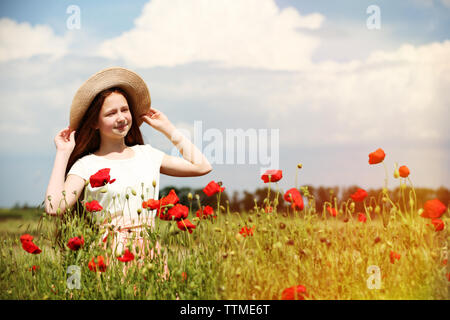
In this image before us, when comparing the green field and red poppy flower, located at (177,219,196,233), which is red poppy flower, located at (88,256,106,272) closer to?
the green field

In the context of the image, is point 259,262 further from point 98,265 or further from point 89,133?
point 89,133

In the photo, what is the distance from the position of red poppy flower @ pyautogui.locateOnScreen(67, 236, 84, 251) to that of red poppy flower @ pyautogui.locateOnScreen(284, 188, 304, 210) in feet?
3.70

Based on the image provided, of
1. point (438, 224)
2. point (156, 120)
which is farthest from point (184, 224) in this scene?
point (438, 224)

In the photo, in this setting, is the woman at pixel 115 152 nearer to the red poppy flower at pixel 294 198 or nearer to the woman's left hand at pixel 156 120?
the woman's left hand at pixel 156 120

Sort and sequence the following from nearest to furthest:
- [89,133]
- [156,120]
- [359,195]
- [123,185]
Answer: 1. [359,195]
2. [123,185]
3. [89,133]
4. [156,120]

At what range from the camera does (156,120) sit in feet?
10.6

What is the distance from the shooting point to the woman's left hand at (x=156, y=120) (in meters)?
3.22

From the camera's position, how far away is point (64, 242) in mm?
2561

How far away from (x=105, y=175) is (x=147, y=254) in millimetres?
539

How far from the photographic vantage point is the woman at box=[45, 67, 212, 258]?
2877mm

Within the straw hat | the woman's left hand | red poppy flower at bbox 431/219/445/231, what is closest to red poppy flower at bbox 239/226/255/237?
red poppy flower at bbox 431/219/445/231

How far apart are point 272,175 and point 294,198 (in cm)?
22

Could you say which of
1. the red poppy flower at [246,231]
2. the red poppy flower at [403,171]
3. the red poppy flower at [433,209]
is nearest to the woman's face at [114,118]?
the red poppy flower at [246,231]
